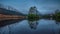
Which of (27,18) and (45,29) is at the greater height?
(27,18)

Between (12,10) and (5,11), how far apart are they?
99 millimetres

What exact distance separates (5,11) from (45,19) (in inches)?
22.4

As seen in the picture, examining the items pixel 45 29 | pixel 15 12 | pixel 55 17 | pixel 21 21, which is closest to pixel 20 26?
pixel 21 21

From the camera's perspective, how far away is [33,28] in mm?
2273

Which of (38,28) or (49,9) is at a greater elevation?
(49,9)

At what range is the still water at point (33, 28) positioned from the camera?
2250 mm

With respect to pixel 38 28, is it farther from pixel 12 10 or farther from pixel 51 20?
pixel 12 10

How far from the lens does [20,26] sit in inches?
88.7

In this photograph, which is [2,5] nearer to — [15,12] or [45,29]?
[15,12]

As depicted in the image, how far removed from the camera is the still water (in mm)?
2250

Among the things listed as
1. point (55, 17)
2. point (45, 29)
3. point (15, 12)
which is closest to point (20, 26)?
point (15, 12)

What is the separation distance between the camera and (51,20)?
2268 mm

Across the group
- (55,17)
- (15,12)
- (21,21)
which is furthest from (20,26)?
(55,17)

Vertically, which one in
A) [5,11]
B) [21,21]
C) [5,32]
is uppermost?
[5,11]
